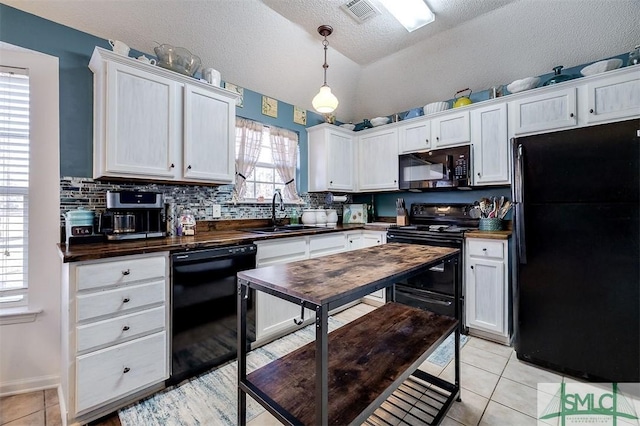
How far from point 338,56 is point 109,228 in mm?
2890

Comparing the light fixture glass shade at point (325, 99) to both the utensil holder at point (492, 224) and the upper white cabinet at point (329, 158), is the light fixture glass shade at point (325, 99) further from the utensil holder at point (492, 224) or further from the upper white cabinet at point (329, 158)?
the utensil holder at point (492, 224)

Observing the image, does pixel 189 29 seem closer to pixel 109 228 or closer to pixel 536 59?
pixel 109 228

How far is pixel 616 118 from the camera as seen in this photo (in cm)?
220

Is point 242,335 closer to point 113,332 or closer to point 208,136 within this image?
point 113,332

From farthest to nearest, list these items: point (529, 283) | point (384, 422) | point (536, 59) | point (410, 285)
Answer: point (410, 285), point (536, 59), point (529, 283), point (384, 422)

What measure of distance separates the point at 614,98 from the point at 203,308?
3.53 meters

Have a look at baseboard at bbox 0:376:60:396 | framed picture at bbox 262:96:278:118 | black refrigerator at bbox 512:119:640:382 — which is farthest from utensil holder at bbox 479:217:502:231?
baseboard at bbox 0:376:60:396

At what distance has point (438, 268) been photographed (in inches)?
108

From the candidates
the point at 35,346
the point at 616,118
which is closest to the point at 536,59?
the point at 616,118

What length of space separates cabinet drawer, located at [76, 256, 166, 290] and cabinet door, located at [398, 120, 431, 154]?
2843 mm

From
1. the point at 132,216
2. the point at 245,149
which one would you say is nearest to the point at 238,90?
the point at 245,149

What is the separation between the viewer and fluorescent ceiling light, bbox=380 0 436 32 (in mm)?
2354

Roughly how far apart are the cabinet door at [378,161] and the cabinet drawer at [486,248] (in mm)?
1211

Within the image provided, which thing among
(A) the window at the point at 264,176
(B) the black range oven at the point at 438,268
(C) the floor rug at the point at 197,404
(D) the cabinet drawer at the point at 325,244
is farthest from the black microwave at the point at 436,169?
(C) the floor rug at the point at 197,404
